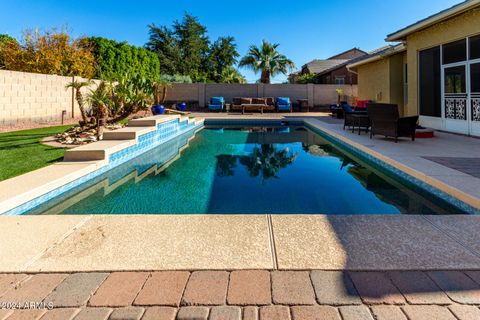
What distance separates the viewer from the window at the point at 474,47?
311 inches

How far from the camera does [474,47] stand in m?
8.00

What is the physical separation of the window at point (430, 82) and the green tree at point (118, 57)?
1335cm

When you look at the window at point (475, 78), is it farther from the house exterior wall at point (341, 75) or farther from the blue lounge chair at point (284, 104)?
the house exterior wall at point (341, 75)

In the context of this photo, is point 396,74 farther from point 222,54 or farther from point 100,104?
point 222,54

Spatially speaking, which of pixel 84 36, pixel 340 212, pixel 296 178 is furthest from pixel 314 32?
pixel 340 212

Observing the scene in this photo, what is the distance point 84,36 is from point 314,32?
1619 cm

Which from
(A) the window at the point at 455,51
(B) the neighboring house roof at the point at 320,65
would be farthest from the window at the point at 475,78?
(B) the neighboring house roof at the point at 320,65

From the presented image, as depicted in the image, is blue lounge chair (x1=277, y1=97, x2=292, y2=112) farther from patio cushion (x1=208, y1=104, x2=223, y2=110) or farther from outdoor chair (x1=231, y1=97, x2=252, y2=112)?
patio cushion (x1=208, y1=104, x2=223, y2=110)

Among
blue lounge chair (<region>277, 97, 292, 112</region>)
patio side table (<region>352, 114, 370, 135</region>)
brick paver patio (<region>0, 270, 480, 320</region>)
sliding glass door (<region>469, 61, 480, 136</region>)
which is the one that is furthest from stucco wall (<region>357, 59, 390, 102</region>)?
brick paver patio (<region>0, 270, 480, 320</region>)

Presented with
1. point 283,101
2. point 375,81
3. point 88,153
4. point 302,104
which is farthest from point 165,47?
point 88,153

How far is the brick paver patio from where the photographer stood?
68.5 inches

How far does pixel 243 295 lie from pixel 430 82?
10156 millimetres

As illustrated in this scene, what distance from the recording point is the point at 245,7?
22922mm

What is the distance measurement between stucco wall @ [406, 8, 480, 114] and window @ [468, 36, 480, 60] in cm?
17
